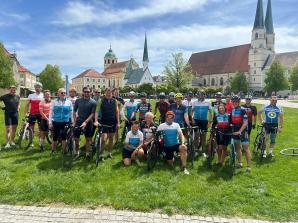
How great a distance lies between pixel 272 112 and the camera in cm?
985

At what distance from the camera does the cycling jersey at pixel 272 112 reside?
386 inches

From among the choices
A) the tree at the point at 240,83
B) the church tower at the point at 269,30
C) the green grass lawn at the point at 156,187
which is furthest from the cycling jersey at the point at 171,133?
the church tower at the point at 269,30

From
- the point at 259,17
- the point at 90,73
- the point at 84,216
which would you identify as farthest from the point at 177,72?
the point at 90,73

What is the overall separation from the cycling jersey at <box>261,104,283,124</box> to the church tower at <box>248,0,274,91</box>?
95.5m

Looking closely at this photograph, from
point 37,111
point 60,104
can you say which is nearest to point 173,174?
point 60,104

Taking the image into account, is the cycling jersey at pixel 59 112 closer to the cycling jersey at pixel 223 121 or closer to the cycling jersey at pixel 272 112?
the cycling jersey at pixel 223 121

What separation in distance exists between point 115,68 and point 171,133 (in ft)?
476

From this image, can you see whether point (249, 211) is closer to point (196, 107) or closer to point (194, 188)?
point (194, 188)

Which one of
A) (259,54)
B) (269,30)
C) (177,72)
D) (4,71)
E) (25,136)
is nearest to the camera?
(25,136)

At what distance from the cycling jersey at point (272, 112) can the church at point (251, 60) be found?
91.2m

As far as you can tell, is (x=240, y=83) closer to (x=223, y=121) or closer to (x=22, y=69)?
(x=22, y=69)

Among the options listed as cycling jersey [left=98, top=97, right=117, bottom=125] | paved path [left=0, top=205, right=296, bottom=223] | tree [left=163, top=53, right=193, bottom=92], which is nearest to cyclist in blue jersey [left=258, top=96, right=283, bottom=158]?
cycling jersey [left=98, top=97, right=117, bottom=125]

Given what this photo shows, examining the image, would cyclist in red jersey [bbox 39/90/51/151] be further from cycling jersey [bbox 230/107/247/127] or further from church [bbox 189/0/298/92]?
church [bbox 189/0/298/92]

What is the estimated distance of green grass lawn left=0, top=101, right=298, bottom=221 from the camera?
5.79 m
